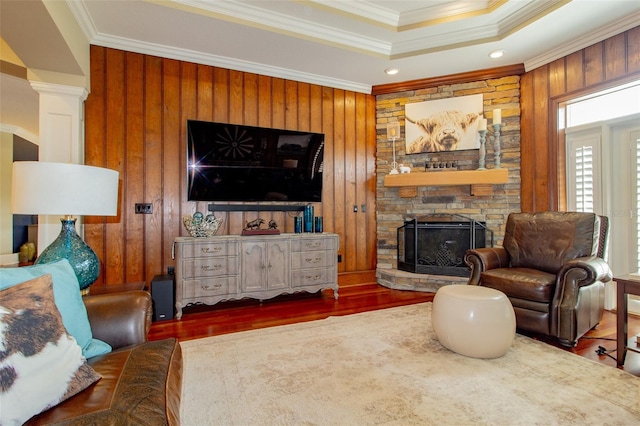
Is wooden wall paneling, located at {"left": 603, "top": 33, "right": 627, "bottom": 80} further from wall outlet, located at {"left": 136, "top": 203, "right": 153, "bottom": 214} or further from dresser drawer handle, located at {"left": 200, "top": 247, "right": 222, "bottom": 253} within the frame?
wall outlet, located at {"left": 136, "top": 203, "right": 153, "bottom": 214}

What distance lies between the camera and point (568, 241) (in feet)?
9.27

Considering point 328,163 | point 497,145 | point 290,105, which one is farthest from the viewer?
point 328,163

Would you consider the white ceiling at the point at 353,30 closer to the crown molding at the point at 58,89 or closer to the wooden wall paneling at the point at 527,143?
the wooden wall paneling at the point at 527,143

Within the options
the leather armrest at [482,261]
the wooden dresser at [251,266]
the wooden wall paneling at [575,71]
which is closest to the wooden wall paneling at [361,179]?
the wooden dresser at [251,266]

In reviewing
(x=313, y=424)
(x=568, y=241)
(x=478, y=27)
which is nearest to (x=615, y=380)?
(x=568, y=241)

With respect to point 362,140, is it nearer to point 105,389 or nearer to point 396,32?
point 396,32

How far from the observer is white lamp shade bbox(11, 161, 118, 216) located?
1.66 metres

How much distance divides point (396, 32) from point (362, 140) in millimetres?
1510

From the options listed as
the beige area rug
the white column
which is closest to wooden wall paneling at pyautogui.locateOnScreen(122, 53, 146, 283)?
the white column

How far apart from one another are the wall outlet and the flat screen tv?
0.44m

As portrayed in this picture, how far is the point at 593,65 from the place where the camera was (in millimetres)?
3381

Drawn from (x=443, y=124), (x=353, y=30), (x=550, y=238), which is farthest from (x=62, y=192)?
(x=443, y=124)

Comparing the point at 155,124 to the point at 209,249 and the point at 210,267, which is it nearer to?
the point at 209,249

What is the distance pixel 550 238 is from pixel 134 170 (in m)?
4.26
